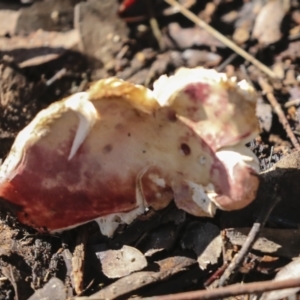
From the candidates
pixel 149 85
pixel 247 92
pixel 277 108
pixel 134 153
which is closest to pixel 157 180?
pixel 134 153

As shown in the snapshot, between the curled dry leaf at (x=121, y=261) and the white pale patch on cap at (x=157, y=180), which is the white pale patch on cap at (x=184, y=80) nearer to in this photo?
the white pale patch on cap at (x=157, y=180)

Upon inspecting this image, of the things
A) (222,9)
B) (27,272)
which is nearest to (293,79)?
(222,9)

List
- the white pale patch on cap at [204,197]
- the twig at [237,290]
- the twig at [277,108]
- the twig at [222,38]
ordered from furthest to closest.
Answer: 1. the twig at [222,38]
2. the twig at [277,108]
3. the white pale patch on cap at [204,197]
4. the twig at [237,290]

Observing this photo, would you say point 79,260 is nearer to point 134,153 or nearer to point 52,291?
point 52,291

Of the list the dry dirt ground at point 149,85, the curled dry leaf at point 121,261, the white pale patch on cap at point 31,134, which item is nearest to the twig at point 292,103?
the dry dirt ground at point 149,85

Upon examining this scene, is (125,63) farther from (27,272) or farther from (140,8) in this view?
(27,272)

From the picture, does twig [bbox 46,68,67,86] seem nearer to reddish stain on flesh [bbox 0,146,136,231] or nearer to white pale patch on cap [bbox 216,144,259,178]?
reddish stain on flesh [bbox 0,146,136,231]
